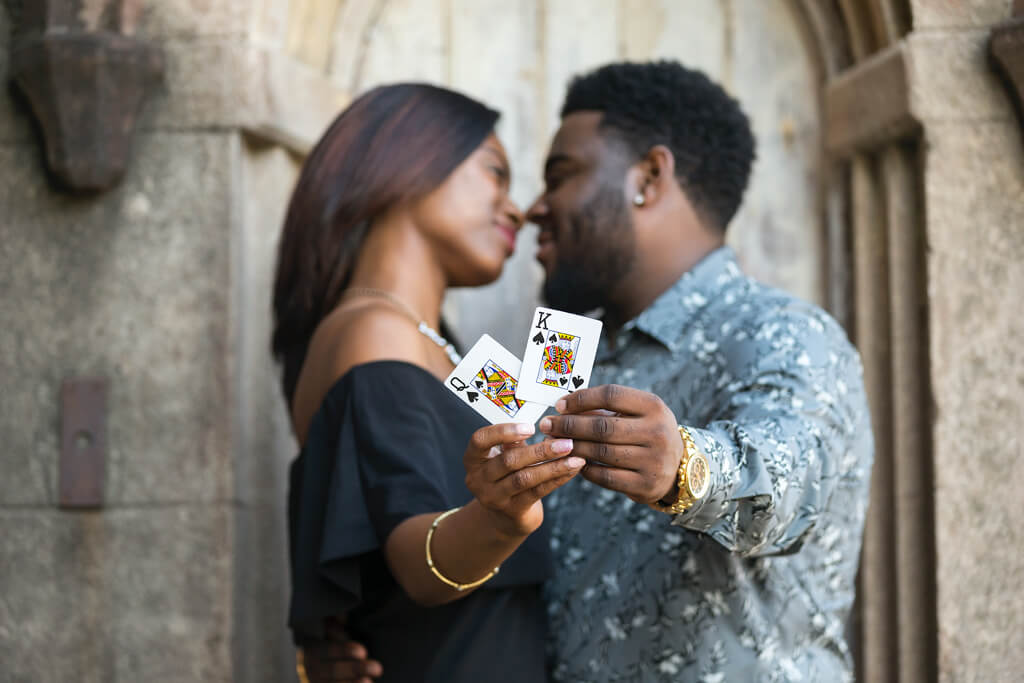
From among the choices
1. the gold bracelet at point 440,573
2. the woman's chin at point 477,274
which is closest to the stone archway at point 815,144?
the woman's chin at point 477,274

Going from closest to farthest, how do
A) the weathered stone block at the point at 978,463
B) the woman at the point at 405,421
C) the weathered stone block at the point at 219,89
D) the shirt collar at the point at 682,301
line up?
the woman at the point at 405,421
the shirt collar at the point at 682,301
the weathered stone block at the point at 978,463
the weathered stone block at the point at 219,89

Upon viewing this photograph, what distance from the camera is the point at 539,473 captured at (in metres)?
1.57

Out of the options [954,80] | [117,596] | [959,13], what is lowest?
[117,596]

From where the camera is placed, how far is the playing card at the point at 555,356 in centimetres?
164

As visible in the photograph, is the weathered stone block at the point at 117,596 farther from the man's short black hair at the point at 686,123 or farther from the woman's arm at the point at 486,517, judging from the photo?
the man's short black hair at the point at 686,123

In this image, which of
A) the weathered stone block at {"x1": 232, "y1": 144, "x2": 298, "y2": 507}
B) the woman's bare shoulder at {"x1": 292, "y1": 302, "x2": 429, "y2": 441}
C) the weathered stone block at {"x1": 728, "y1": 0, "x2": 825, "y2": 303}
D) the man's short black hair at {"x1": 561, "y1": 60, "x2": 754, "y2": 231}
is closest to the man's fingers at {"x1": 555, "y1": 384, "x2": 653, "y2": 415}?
the woman's bare shoulder at {"x1": 292, "y1": 302, "x2": 429, "y2": 441}

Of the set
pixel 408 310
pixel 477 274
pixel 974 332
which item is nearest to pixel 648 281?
pixel 477 274

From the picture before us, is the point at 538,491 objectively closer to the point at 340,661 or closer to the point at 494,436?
the point at 494,436

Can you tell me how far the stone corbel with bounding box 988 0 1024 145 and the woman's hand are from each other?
1.67 metres

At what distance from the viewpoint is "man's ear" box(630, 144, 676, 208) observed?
2.65 meters

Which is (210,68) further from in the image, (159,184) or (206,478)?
(206,478)

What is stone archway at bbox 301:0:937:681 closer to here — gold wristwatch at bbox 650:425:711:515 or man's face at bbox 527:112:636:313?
man's face at bbox 527:112:636:313

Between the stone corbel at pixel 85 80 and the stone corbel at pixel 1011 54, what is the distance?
2.02m

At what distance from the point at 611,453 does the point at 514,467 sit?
0.14 meters
